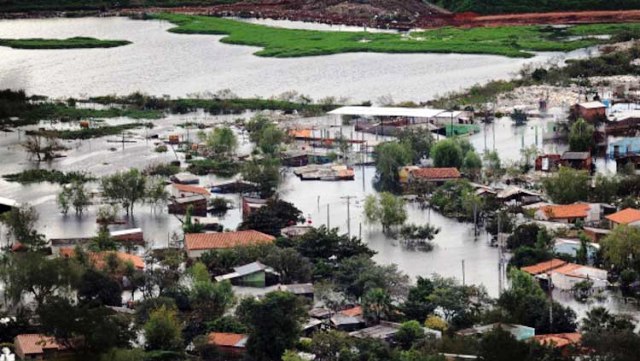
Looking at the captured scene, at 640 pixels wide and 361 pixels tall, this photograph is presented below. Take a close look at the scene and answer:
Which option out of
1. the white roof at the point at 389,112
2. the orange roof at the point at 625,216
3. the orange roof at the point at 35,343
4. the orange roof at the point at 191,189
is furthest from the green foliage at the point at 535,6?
the orange roof at the point at 35,343

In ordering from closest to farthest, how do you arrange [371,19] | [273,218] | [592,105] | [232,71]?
[273,218]
[592,105]
[232,71]
[371,19]

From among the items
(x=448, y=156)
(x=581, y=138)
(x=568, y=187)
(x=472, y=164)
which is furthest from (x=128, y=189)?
(x=581, y=138)

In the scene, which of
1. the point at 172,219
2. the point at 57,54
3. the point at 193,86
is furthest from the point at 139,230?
the point at 57,54

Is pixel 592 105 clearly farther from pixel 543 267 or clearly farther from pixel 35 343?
pixel 35 343

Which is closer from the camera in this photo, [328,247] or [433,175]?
[328,247]

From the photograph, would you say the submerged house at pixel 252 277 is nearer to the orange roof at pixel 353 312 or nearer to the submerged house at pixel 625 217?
the orange roof at pixel 353 312

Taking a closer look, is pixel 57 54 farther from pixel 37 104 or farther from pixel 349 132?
pixel 349 132
